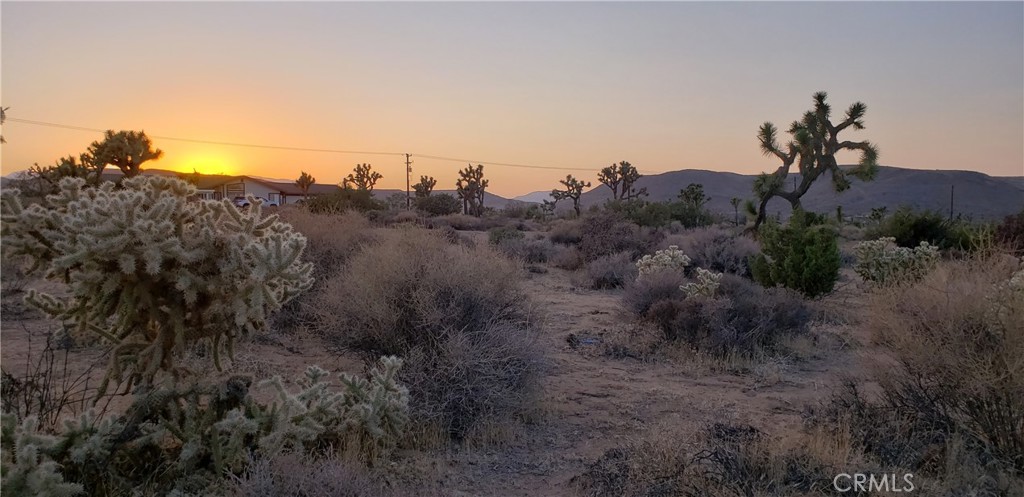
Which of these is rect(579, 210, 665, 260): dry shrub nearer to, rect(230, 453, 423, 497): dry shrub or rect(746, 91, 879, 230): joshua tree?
rect(746, 91, 879, 230): joshua tree

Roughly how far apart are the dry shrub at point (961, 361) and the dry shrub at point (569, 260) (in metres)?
13.1

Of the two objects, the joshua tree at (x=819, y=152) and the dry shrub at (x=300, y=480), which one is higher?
the joshua tree at (x=819, y=152)

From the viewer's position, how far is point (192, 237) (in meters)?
4.14

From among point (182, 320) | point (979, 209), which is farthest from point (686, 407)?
point (979, 209)

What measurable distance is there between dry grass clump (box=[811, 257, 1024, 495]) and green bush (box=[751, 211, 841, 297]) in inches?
284

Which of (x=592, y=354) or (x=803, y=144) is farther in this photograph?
(x=803, y=144)

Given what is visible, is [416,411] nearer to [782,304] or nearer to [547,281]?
[782,304]

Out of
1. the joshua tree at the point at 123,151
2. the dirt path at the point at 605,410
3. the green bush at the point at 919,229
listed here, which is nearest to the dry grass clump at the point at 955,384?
the dirt path at the point at 605,410

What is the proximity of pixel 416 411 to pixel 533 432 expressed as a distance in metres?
1.07

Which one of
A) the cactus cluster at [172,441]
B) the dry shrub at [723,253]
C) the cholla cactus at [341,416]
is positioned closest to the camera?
the cactus cluster at [172,441]

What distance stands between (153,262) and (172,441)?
4.68ft

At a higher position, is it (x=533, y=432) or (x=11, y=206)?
(x=11, y=206)

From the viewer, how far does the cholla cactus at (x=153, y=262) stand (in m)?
3.77

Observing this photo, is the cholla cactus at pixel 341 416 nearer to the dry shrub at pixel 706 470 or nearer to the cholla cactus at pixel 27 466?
the cholla cactus at pixel 27 466
